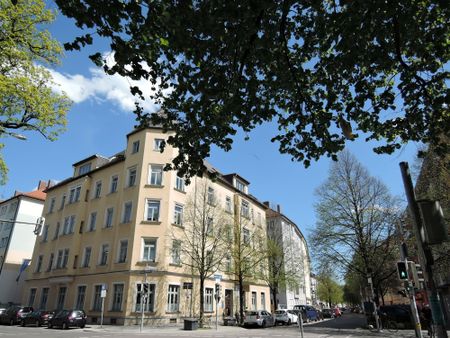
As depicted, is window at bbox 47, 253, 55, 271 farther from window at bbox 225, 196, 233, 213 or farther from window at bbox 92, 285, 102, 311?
window at bbox 225, 196, 233, 213

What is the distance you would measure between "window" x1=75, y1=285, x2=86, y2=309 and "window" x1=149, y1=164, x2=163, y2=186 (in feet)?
39.0

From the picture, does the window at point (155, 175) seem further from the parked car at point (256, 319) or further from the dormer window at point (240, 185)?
the dormer window at point (240, 185)

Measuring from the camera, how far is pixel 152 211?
32.4 m

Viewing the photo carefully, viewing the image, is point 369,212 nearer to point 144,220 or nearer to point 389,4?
point 144,220

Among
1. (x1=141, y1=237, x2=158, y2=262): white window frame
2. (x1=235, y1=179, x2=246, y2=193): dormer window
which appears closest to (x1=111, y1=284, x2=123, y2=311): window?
(x1=141, y1=237, x2=158, y2=262): white window frame

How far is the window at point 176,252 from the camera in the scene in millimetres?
31750

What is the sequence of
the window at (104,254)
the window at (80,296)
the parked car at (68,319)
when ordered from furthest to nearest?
1. the window at (104,254)
2. the window at (80,296)
3. the parked car at (68,319)

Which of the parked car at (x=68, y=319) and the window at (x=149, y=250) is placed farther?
the window at (x=149, y=250)

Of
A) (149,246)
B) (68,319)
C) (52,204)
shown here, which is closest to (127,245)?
(149,246)

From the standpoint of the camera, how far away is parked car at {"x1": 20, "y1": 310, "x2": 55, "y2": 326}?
29.6m

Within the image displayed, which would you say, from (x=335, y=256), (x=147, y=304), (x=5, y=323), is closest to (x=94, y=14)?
(x=147, y=304)

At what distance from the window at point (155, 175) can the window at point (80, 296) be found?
11.9 m

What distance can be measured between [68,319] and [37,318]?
5.73m

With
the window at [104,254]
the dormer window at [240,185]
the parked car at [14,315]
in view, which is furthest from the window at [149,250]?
the dormer window at [240,185]
